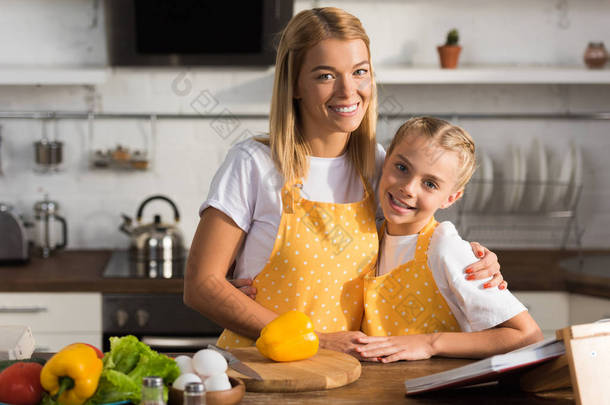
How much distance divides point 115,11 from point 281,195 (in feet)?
5.62

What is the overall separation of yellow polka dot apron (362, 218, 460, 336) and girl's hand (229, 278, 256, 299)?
0.23 meters

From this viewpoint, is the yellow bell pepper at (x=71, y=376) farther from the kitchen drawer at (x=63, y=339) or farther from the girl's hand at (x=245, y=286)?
the kitchen drawer at (x=63, y=339)

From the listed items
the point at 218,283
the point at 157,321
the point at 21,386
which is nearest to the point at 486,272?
the point at 218,283

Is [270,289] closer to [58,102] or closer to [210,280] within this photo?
[210,280]

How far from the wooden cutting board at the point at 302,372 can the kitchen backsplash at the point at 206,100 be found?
178cm

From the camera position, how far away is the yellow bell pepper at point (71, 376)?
0.98 m

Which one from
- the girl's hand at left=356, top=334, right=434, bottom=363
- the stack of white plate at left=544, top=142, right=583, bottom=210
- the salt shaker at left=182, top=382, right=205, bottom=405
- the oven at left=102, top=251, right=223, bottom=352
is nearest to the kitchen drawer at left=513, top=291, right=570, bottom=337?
the stack of white plate at left=544, top=142, right=583, bottom=210

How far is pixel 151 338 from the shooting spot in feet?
8.28

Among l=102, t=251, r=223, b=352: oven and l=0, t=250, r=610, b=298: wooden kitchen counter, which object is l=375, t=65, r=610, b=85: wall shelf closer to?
l=0, t=250, r=610, b=298: wooden kitchen counter

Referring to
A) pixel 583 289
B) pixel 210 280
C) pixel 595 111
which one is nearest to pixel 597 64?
pixel 595 111

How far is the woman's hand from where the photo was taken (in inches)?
52.2

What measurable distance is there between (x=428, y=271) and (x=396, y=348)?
0.60 ft

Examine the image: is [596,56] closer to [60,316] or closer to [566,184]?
[566,184]

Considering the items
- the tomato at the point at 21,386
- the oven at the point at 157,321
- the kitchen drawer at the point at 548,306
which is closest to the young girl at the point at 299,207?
the tomato at the point at 21,386
